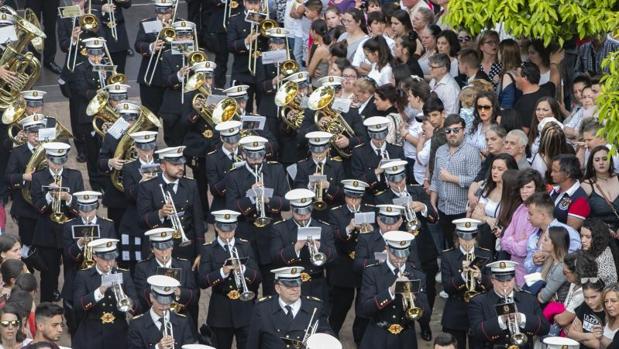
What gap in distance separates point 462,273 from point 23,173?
520cm

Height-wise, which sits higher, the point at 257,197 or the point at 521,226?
the point at 521,226

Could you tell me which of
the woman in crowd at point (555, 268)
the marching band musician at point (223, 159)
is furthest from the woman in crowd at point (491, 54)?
the woman in crowd at point (555, 268)

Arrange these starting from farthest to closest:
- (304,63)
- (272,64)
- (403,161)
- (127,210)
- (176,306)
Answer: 1. (304,63)
2. (272,64)
3. (127,210)
4. (403,161)
5. (176,306)

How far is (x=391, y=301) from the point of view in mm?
16609

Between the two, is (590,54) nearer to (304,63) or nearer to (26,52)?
(304,63)

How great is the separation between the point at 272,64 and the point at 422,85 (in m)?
2.75

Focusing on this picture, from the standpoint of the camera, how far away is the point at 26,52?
2255 cm

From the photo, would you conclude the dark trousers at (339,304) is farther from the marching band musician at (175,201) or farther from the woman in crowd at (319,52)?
the woman in crowd at (319,52)

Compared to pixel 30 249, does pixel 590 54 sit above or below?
above

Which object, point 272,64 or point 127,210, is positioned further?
point 272,64

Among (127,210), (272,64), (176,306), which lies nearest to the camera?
(176,306)

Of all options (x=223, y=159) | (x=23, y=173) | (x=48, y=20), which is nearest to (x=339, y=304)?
(x=223, y=159)

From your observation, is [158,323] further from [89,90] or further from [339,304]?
[89,90]

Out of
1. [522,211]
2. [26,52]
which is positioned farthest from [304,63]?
[522,211]
